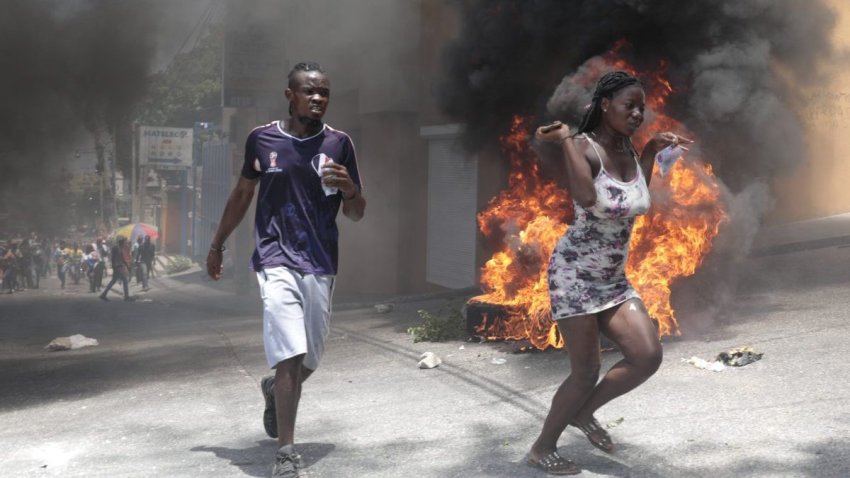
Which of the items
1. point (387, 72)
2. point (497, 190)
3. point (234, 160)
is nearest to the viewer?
point (497, 190)

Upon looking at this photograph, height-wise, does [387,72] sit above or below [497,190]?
above

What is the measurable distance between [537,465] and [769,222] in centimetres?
883

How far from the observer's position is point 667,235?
20.6 feet

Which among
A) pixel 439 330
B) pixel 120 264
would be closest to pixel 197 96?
pixel 120 264

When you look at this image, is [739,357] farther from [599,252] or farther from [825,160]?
[825,160]

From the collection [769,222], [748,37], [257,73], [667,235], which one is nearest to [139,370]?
[667,235]

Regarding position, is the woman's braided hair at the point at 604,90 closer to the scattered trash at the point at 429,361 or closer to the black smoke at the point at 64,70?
the scattered trash at the point at 429,361

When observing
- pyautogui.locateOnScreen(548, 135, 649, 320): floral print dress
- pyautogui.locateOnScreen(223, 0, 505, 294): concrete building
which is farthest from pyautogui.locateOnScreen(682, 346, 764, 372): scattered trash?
pyautogui.locateOnScreen(223, 0, 505, 294): concrete building

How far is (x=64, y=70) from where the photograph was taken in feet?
30.2

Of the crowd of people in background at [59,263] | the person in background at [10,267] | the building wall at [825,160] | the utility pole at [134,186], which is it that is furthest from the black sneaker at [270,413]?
the utility pole at [134,186]

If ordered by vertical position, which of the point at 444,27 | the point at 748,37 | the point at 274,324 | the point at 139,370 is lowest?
the point at 139,370

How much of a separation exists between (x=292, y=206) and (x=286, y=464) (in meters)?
→ 1.06

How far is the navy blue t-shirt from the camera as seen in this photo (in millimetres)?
3789

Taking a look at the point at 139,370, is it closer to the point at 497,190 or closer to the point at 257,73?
the point at 497,190
